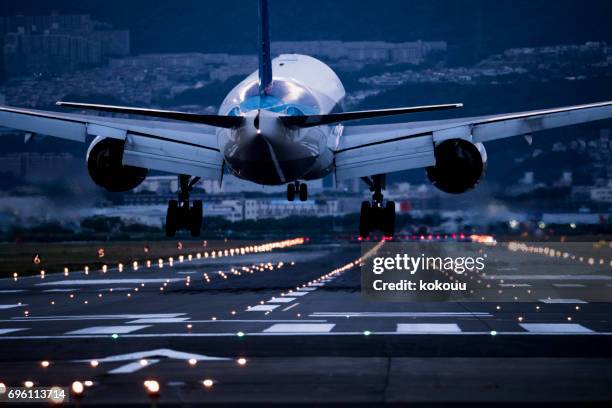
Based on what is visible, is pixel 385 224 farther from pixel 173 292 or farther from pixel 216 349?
pixel 216 349

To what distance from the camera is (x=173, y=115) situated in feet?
116

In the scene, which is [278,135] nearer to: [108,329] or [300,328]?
[300,328]

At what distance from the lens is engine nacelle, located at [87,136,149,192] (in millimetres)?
42562

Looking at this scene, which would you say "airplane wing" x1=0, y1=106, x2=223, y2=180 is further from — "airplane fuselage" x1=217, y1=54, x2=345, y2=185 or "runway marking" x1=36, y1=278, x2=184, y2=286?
"runway marking" x1=36, y1=278, x2=184, y2=286

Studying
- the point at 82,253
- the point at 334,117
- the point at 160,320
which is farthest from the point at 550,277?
the point at 82,253

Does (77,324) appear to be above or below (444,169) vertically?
below

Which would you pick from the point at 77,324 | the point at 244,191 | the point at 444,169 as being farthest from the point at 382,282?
the point at 244,191

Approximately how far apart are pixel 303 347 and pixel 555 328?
19.6 ft

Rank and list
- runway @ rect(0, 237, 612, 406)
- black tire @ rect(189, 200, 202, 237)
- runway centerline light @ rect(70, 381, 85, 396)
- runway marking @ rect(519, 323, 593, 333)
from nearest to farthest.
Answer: runway centerline light @ rect(70, 381, 85, 396)
runway @ rect(0, 237, 612, 406)
runway marking @ rect(519, 323, 593, 333)
black tire @ rect(189, 200, 202, 237)

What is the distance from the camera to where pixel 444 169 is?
42406 mm

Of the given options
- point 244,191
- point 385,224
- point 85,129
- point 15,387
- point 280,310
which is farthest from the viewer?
point 244,191

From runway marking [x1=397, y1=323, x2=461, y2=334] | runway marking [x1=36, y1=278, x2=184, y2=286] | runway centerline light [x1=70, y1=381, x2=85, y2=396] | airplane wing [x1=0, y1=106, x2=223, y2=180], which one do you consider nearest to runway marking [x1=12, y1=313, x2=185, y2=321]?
runway marking [x1=397, y1=323, x2=461, y2=334]

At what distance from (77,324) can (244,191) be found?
10079cm

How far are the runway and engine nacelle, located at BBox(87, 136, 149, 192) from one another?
142 inches
